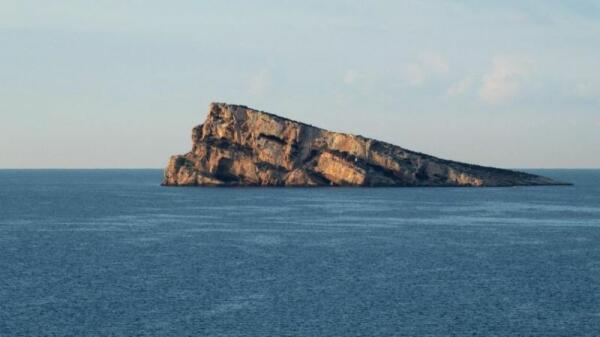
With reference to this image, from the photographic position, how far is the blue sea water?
63.5 m

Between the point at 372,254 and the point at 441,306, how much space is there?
101 ft

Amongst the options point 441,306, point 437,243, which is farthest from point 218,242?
point 441,306

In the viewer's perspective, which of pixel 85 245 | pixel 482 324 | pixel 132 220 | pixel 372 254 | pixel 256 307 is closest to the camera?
pixel 482 324

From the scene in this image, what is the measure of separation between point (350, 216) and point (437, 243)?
42.3 metres

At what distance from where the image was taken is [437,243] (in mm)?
111375

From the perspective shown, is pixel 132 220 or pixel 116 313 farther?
pixel 132 220

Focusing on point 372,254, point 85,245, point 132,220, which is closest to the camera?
point 372,254

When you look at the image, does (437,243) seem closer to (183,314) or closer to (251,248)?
(251,248)

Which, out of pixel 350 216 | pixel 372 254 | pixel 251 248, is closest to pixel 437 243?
pixel 372 254

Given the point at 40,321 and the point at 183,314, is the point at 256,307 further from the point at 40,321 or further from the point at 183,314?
the point at 40,321

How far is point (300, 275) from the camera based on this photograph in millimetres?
83688

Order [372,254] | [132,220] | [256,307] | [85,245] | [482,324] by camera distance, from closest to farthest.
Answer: [482,324] < [256,307] < [372,254] < [85,245] < [132,220]

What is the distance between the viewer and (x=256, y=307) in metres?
68.5

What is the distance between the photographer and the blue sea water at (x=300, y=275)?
63531mm
